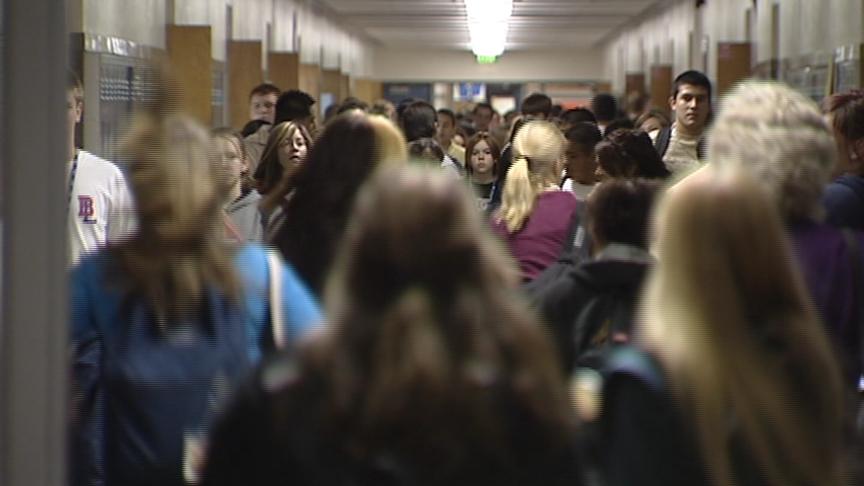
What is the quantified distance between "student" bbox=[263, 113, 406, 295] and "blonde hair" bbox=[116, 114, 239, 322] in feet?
2.55

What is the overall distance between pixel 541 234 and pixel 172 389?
104 inches

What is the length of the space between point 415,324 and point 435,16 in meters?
23.6

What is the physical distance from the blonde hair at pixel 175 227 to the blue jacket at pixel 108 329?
0.04m

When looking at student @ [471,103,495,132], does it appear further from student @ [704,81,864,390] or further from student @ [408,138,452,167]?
student @ [704,81,864,390]

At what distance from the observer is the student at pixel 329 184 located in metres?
3.66

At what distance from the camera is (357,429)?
7.07 feet

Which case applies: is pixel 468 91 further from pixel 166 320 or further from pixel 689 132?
pixel 166 320

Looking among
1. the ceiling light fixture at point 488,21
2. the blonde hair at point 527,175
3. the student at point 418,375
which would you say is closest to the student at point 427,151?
the blonde hair at point 527,175

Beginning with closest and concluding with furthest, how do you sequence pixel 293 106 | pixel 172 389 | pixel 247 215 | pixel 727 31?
pixel 172 389 → pixel 247 215 → pixel 293 106 → pixel 727 31

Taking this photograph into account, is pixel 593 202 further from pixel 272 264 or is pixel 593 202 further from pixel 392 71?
pixel 392 71

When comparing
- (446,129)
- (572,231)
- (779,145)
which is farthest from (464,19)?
(779,145)

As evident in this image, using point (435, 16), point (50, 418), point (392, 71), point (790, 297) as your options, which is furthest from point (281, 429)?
point (392, 71)

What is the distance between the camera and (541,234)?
17.3 feet

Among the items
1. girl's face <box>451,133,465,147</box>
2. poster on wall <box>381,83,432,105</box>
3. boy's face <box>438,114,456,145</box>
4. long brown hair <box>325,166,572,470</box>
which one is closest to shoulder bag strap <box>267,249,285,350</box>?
long brown hair <box>325,166,572,470</box>
